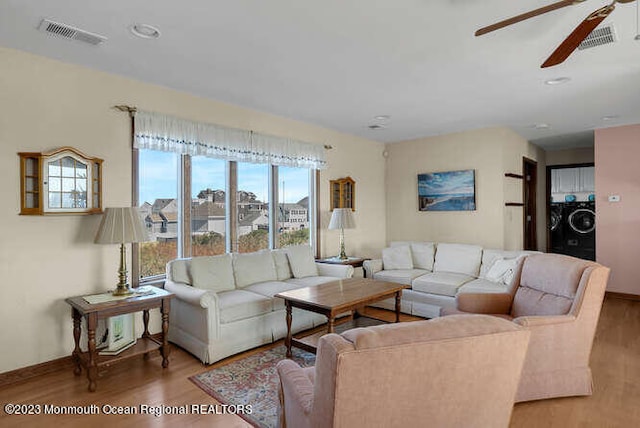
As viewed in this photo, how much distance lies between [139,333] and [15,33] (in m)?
2.59

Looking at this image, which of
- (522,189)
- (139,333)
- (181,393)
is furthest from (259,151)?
(522,189)

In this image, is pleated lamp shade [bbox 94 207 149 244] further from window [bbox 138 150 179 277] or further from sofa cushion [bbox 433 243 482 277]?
sofa cushion [bbox 433 243 482 277]

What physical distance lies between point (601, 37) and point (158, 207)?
13.2 ft

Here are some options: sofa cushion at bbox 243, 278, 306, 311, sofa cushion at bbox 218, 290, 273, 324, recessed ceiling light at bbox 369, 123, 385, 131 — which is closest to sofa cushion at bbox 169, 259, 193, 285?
sofa cushion at bbox 218, 290, 273, 324

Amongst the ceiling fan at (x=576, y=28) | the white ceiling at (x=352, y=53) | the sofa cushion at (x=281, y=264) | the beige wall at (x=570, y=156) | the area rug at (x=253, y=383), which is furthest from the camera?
the beige wall at (x=570, y=156)

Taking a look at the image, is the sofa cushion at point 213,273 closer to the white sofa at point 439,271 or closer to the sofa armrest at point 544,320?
the white sofa at point 439,271

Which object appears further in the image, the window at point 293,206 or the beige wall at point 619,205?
the beige wall at point 619,205

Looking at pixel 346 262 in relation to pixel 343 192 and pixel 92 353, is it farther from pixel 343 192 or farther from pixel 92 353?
pixel 92 353

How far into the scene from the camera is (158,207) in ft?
12.1

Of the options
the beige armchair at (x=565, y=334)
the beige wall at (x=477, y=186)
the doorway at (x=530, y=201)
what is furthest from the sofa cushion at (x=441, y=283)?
the doorway at (x=530, y=201)

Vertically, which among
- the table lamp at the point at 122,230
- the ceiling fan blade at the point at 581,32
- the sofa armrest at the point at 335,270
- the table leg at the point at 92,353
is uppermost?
the ceiling fan blade at the point at 581,32

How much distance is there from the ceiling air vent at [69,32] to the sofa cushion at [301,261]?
112 inches

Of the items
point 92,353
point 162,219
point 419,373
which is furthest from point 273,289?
point 419,373

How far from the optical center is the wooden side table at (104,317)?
2621 millimetres
